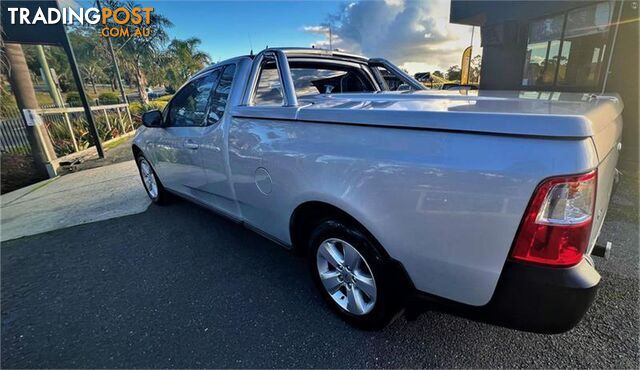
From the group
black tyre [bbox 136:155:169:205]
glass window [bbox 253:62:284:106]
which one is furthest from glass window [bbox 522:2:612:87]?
black tyre [bbox 136:155:169:205]

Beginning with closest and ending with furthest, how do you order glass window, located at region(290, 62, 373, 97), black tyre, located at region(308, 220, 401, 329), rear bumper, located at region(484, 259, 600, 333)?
rear bumper, located at region(484, 259, 600, 333) → black tyre, located at region(308, 220, 401, 329) → glass window, located at region(290, 62, 373, 97)

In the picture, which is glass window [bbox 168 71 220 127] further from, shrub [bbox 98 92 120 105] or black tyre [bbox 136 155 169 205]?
shrub [bbox 98 92 120 105]

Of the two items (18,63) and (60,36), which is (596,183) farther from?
(60,36)

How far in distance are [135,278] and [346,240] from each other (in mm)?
2089

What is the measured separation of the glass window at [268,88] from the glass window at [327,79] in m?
0.20

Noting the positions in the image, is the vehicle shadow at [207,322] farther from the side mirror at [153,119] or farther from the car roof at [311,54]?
the car roof at [311,54]

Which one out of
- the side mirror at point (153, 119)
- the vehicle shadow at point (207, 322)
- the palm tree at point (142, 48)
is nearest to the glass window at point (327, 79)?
the vehicle shadow at point (207, 322)

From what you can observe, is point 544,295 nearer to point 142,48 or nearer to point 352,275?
point 352,275

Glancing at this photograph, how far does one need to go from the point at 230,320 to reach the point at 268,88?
6.04ft

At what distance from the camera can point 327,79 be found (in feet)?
10.7

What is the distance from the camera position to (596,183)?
122 cm

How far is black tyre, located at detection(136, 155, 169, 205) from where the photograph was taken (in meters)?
4.37

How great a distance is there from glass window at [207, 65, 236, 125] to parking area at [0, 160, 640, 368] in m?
1.33

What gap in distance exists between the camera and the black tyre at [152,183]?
4.37 metres
